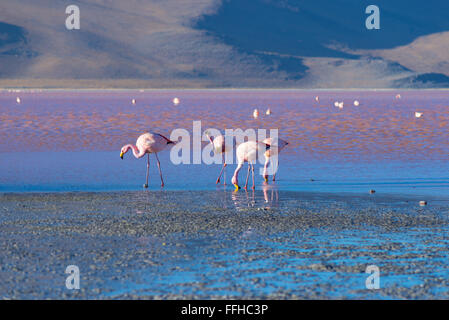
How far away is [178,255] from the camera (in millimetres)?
9102

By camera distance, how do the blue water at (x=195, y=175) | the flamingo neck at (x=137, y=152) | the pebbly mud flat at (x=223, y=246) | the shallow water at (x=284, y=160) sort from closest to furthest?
the pebbly mud flat at (x=223, y=246) < the blue water at (x=195, y=175) < the shallow water at (x=284, y=160) < the flamingo neck at (x=137, y=152)

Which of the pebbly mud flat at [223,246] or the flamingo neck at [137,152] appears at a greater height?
the flamingo neck at [137,152]

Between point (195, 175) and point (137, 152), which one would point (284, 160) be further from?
point (137, 152)

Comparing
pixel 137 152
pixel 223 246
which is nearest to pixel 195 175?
pixel 137 152

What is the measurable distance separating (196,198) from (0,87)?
13217 cm

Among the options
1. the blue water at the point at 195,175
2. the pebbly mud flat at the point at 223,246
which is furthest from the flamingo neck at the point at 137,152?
the pebbly mud flat at the point at 223,246

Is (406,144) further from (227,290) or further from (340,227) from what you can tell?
(227,290)

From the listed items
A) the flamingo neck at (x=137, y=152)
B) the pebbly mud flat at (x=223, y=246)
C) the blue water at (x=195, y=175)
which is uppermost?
the flamingo neck at (x=137, y=152)

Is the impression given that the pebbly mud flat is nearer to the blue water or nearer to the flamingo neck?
the blue water

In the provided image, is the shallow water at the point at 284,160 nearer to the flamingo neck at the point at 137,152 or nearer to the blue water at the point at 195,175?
the blue water at the point at 195,175

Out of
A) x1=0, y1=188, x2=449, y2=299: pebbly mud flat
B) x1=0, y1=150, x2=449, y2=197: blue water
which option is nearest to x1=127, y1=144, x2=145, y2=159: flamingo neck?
x1=0, y1=150, x2=449, y2=197: blue water

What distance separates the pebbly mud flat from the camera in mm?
7766

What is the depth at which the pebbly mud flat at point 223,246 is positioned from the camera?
7.77 meters
